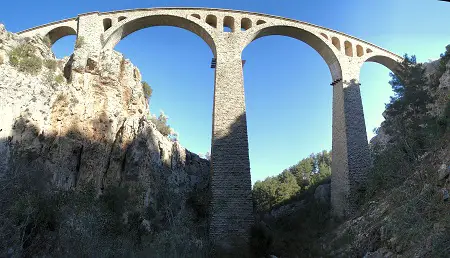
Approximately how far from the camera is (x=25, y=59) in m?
10.5

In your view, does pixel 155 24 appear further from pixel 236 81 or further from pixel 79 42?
pixel 236 81

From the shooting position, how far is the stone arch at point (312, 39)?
15492 mm

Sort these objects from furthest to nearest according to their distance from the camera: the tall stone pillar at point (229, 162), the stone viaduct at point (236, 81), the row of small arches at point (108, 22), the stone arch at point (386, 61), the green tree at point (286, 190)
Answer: the green tree at point (286, 190)
the stone arch at point (386, 61)
the row of small arches at point (108, 22)
the stone viaduct at point (236, 81)
the tall stone pillar at point (229, 162)

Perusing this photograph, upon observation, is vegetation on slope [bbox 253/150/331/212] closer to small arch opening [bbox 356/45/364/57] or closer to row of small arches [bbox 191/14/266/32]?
small arch opening [bbox 356/45/364/57]

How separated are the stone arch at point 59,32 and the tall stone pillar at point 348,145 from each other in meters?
11.5

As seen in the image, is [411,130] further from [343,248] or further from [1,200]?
[1,200]

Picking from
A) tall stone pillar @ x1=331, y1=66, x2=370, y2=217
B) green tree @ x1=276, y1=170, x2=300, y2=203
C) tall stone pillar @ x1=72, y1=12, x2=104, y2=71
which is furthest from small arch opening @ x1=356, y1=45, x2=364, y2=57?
tall stone pillar @ x1=72, y1=12, x2=104, y2=71

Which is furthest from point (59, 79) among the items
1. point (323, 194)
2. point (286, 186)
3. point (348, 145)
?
point (286, 186)

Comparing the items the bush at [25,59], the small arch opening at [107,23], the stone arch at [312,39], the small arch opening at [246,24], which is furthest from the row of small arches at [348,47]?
the bush at [25,59]

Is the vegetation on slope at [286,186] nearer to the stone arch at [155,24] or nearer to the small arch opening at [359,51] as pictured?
the small arch opening at [359,51]

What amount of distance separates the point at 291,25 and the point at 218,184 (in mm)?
7930

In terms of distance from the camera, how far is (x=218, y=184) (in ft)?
38.8

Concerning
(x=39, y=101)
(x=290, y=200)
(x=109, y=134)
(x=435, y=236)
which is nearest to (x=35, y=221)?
(x=39, y=101)

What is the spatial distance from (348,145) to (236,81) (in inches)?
200
